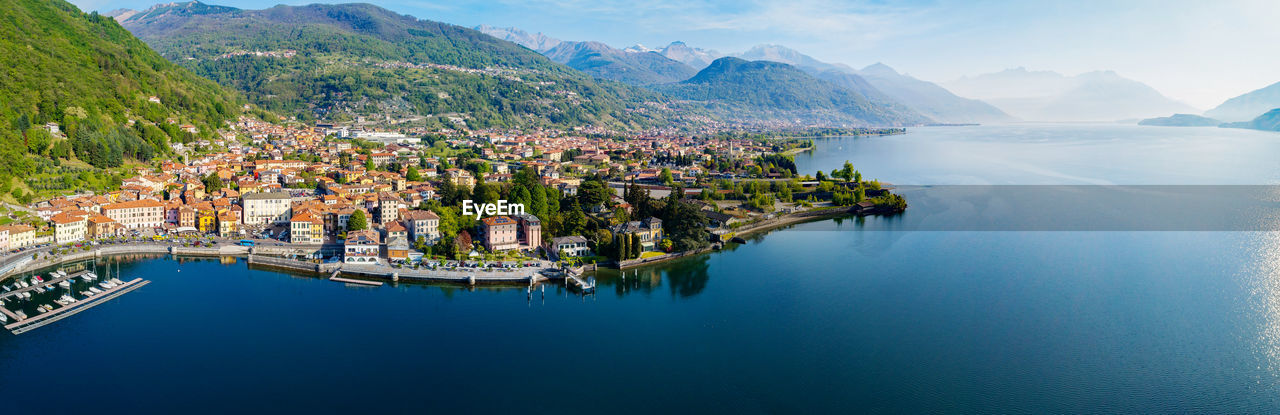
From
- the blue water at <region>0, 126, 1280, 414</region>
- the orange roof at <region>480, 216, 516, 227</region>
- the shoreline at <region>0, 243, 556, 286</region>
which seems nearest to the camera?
the blue water at <region>0, 126, 1280, 414</region>

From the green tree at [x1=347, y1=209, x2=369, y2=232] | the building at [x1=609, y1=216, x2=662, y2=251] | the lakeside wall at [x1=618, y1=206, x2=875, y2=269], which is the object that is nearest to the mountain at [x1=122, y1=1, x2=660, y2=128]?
the green tree at [x1=347, y1=209, x2=369, y2=232]

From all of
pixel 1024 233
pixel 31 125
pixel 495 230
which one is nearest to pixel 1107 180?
pixel 1024 233

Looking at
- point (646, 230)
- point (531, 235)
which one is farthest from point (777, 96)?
point (531, 235)

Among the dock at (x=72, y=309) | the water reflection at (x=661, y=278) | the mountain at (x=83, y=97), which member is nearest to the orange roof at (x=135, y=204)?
the mountain at (x=83, y=97)

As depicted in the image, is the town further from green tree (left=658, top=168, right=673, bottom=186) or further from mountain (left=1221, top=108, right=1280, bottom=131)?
mountain (left=1221, top=108, right=1280, bottom=131)

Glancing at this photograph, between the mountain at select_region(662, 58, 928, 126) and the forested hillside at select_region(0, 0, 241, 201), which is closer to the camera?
the forested hillside at select_region(0, 0, 241, 201)

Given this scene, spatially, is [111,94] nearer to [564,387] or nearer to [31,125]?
[31,125]

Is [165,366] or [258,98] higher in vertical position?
[258,98]

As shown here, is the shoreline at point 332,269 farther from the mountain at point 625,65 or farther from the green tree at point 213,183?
the mountain at point 625,65
